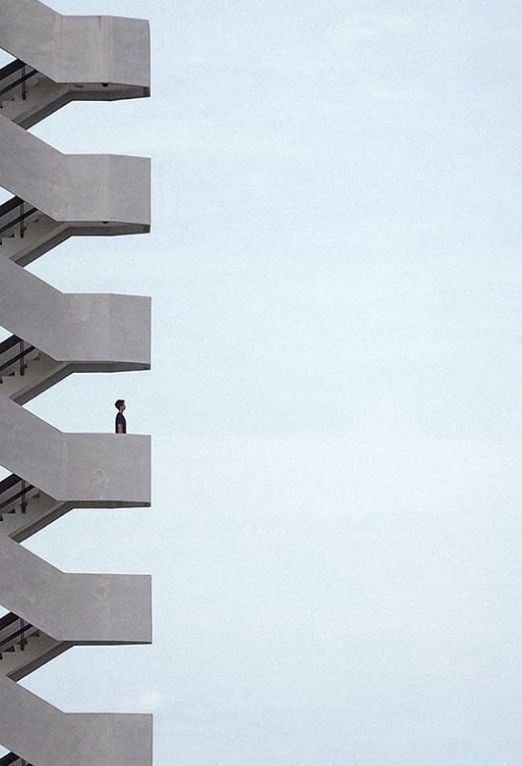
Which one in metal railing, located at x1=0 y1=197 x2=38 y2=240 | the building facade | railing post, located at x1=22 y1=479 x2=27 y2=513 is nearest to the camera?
the building facade

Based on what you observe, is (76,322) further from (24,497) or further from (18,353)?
(24,497)

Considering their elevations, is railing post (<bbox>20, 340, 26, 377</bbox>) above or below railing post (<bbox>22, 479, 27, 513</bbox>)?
above

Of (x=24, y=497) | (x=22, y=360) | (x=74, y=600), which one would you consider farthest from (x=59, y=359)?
(x=74, y=600)

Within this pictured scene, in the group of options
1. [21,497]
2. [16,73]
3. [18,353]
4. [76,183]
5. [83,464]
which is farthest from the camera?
[16,73]

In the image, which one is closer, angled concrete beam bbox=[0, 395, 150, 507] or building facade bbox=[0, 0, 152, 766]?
building facade bbox=[0, 0, 152, 766]

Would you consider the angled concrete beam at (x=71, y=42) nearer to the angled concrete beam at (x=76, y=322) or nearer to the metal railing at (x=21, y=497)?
the angled concrete beam at (x=76, y=322)

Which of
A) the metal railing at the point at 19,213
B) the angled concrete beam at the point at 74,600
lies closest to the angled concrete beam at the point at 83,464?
the angled concrete beam at the point at 74,600

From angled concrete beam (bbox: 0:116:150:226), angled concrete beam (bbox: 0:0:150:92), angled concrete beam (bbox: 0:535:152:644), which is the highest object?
angled concrete beam (bbox: 0:0:150:92)

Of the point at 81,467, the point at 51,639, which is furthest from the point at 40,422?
the point at 51,639

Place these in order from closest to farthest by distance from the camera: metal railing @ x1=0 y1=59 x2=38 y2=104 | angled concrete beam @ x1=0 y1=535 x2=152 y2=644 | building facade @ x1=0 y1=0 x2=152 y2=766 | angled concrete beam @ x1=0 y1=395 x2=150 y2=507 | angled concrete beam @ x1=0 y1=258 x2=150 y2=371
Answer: angled concrete beam @ x1=0 y1=535 x2=152 y2=644 → building facade @ x1=0 y1=0 x2=152 y2=766 → angled concrete beam @ x1=0 y1=395 x2=150 y2=507 → angled concrete beam @ x1=0 y1=258 x2=150 y2=371 → metal railing @ x1=0 y1=59 x2=38 y2=104

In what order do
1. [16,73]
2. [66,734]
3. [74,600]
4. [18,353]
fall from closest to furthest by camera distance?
[66,734]
[74,600]
[18,353]
[16,73]

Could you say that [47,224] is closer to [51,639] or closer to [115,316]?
[115,316]

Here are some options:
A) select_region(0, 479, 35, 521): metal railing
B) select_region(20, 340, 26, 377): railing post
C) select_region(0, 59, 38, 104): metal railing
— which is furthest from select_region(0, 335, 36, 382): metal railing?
select_region(0, 59, 38, 104): metal railing

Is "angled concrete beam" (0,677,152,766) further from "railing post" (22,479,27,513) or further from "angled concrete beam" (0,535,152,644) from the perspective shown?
"railing post" (22,479,27,513)
